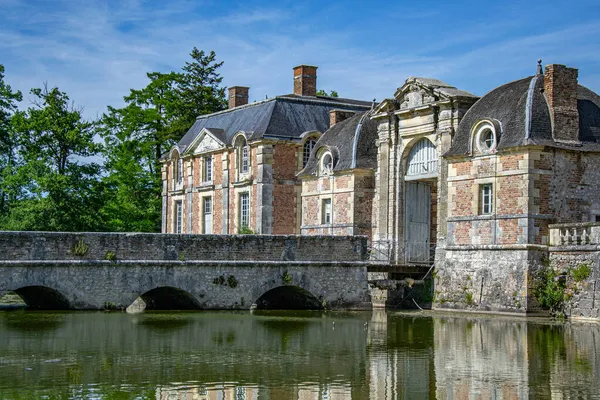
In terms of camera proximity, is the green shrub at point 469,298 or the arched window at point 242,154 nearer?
the green shrub at point 469,298

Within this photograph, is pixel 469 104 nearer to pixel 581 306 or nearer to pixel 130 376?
pixel 581 306

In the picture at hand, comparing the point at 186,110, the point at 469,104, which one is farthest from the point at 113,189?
the point at 469,104

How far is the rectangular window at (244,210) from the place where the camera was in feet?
115

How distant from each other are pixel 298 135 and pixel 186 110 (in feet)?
39.8

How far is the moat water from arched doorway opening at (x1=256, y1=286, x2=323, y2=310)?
3.37 meters

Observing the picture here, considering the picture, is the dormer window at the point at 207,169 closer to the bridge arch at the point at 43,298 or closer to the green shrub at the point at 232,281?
the bridge arch at the point at 43,298

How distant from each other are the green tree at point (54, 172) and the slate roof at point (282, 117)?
521cm

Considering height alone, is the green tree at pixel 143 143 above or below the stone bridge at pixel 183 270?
above

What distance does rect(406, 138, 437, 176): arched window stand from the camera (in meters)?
28.3

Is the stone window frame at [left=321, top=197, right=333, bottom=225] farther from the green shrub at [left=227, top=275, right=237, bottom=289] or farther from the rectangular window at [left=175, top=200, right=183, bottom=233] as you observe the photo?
the rectangular window at [left=175, top=200, right=183, bottom=233]

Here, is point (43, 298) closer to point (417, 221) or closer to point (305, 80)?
point (417, 221)

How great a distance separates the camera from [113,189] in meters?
42.8

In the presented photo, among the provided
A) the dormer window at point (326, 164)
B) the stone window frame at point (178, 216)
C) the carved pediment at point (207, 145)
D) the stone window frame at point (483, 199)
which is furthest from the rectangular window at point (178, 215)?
the stone window frame at point (483, 199)

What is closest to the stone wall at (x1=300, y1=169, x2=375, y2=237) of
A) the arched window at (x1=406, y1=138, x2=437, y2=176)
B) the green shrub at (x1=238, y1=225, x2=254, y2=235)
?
the arched window at (x1=406, y1=138, x2=437, y2=176)
